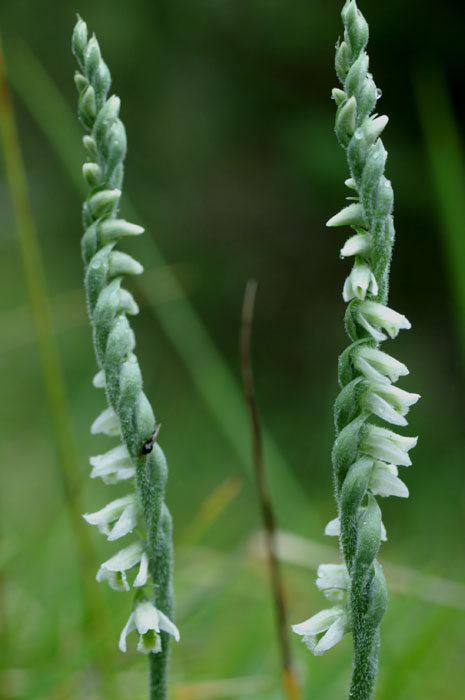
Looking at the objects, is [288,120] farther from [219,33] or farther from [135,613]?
[135,613]

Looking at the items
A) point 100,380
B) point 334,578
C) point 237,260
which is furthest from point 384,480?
point 237,260

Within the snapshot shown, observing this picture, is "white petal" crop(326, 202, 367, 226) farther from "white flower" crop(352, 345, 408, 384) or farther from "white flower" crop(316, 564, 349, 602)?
"white flower" crop(316, 564, 349, 602)

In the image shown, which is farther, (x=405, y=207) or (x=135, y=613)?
(x=405, y=207)

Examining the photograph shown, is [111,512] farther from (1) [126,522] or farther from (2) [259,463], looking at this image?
(2) [259,463]

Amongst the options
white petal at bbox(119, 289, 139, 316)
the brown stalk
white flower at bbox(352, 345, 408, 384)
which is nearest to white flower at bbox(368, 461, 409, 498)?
white flower at bbox(352, 345, 408, 384)

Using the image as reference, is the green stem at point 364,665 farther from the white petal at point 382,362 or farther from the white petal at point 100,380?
the white petal at point 100,380

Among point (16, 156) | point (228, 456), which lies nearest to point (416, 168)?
point (228, 456)
